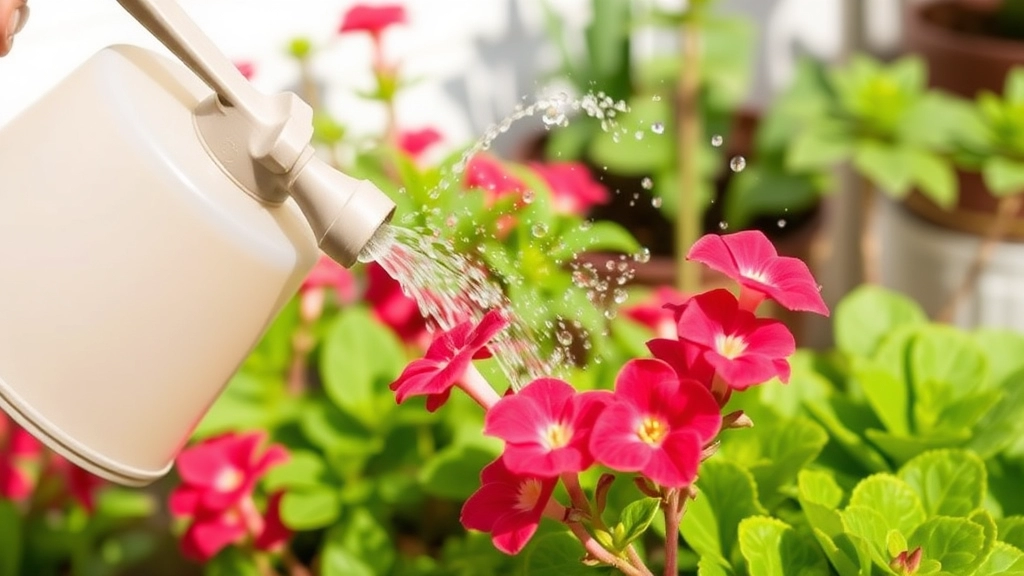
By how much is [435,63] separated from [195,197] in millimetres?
812

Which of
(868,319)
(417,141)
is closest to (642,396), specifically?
(868,319)

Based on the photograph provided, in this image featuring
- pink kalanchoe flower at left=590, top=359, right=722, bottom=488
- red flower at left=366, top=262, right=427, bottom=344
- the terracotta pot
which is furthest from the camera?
the terracotta pot

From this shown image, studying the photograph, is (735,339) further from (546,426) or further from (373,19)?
(373,19)

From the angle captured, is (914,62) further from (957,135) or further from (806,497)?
(806,497)

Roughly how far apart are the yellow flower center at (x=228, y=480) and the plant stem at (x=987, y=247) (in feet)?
2.42

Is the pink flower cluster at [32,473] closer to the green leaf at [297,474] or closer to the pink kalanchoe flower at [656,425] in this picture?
the green leaf at [297,474]

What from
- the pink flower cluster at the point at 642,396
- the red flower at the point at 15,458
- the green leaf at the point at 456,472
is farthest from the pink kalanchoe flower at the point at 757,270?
the red flower at the point at 15,458

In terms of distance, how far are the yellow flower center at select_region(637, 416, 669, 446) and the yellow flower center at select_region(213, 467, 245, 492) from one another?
0.40 meters

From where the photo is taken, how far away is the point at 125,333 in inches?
17.8

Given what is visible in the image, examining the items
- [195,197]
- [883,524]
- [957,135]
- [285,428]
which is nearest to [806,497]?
[883,524]

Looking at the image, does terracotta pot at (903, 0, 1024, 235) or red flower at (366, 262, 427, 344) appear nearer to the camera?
red flower at (366, 262, 427, 344)

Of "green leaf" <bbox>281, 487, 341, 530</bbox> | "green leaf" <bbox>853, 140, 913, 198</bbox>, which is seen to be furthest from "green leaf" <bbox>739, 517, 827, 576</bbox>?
"green leaf" <bbox>853, 140, 913, 198</bbox>

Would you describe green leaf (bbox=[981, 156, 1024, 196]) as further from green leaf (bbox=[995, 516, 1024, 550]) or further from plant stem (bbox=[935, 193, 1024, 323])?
green leaf (bbox=[995, 516, 1024, 550])

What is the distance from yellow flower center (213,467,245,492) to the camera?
2.48ft
